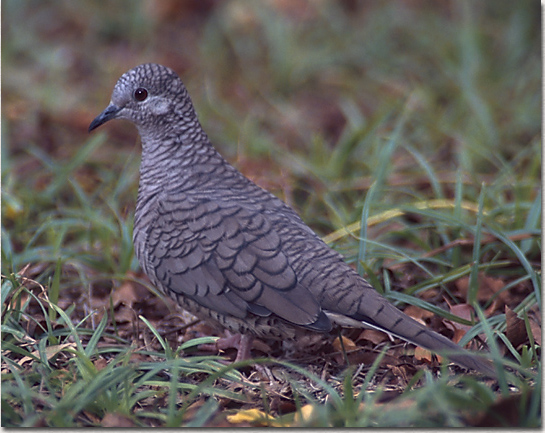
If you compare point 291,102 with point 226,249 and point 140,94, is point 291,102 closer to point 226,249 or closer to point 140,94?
point 140,94

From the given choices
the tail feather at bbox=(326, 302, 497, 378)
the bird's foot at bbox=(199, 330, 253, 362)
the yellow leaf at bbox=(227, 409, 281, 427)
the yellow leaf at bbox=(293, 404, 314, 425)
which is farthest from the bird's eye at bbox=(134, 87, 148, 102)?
the yellow leaf at bbox=(293, 404, 314, 425)

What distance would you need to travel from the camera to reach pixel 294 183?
5.21 m

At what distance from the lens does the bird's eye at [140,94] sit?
3658 mm

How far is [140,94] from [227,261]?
45.1 inches

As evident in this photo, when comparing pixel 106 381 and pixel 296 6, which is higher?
pixel 296 6

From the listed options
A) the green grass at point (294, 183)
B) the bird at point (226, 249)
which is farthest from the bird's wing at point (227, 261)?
the green grass at point (294, 183)

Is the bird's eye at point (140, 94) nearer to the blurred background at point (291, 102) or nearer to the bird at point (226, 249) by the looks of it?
the bird at point (226, 249)

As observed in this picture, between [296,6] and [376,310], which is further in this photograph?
[296,6]

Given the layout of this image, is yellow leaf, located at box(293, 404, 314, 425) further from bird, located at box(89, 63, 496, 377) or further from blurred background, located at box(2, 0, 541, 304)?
blurred background, located at box(2, 0, 541, 304)

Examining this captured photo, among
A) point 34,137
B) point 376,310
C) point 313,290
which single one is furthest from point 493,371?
point 34,137

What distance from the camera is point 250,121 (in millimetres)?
6176

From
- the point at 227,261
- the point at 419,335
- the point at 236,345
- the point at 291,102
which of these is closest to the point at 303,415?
the point at 419,335

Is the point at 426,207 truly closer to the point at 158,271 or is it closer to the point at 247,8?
the point at 158,271

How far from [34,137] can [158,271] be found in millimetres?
3262
